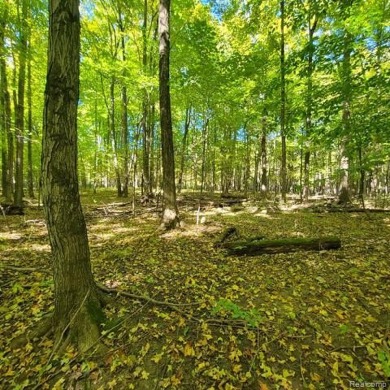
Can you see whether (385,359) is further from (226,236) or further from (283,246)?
(226,236)

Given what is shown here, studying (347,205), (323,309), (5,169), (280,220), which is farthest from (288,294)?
(5,169)

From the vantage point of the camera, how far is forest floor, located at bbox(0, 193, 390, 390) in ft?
9.46

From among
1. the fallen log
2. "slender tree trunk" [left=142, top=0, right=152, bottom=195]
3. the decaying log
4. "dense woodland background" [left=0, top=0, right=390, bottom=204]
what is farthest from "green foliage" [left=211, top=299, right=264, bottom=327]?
"slender tree trunk" [left=142, top=0, right=152, bottom=195]

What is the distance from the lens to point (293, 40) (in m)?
15.7

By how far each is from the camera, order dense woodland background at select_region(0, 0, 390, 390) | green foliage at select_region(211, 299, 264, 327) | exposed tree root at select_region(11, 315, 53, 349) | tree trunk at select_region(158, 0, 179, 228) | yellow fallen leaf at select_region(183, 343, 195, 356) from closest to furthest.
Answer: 1. dense woodland background at select_region(0, 0, 390, 390)
2. yellow fallen leaf at select_region(183, 343, 195, 356)
3. exposed tree root at select_region(11, 315, 53, 349)
4. green foliage at select_region(211, 299, 264, 327)
5. tree trunk at select_region(158, 0, 179, 228)

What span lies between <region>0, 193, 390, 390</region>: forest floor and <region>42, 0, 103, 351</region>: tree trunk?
330 mm

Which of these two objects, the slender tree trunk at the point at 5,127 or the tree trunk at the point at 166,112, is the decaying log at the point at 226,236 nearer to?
the tree trunk at the point at 166,112

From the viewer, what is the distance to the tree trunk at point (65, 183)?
3037 mm

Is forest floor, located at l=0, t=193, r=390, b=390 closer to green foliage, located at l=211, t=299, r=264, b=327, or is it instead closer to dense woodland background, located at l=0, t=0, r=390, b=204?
green foliage, located at l=211, t=299, r=264, b=327

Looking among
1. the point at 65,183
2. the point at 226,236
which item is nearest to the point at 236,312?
the point at 65,183

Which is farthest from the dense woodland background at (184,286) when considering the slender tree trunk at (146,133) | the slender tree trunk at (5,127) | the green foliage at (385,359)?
the slender tree trunk at (146,133)

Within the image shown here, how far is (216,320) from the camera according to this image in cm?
363

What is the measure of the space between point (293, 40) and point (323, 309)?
56.7 feet

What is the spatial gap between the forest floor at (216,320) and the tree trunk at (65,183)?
0.33 meters
